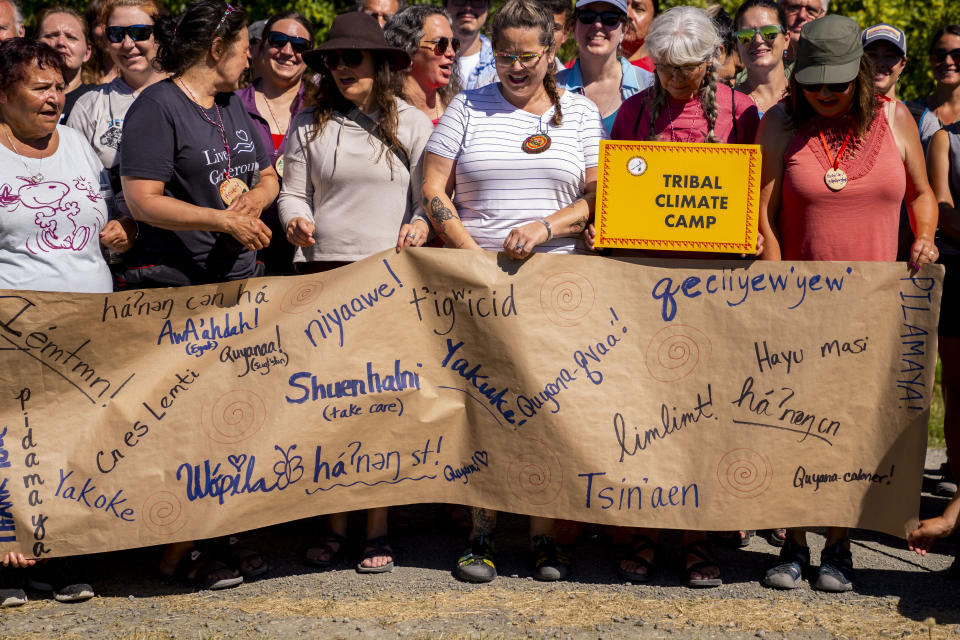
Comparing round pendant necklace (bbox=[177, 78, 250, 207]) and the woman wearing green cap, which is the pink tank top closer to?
the woman wearing green cap

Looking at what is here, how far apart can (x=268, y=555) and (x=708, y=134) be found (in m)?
2.72

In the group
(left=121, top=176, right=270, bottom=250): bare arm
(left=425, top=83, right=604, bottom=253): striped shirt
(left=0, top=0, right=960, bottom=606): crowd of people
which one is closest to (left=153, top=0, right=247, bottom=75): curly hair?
(left=0, top=0, right=960, bottom=606): crowd of people

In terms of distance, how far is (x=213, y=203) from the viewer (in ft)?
14.8

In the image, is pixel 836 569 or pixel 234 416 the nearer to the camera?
pixel 234 416

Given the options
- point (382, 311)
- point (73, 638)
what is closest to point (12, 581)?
point (73, 638)

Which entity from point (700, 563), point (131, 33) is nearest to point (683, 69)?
point (700, 563)

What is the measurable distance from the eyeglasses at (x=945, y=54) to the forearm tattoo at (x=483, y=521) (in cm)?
330

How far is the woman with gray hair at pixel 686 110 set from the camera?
14.3 ft

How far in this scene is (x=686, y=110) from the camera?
14.9 ft

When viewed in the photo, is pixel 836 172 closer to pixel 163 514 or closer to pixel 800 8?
pixel 800 8

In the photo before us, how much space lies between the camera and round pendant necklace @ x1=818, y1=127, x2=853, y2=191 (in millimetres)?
4352

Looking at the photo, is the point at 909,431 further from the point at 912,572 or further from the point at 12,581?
the point at 12,581

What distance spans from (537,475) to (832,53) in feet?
6.66

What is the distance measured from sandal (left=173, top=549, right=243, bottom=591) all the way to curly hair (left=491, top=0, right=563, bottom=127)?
2.34m
